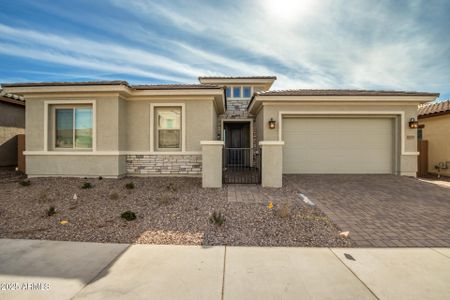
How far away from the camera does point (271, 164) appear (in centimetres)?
701

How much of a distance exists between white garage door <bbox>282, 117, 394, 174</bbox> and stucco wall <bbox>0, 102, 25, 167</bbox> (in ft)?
42.6

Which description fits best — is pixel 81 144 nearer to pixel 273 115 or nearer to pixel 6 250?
pixel 6 250

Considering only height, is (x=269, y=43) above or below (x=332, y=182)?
above

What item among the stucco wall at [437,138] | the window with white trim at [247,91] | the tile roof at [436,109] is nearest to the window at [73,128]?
the window with white trim at [247,91]

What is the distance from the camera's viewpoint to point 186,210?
489cm

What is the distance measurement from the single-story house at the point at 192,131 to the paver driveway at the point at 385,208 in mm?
1433

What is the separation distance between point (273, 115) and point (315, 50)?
351 cm

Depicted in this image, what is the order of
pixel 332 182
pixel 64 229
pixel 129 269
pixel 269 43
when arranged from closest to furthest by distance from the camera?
pixel 129 269 < pixel 64 229 < pixel 332 182 < pixel 269 43

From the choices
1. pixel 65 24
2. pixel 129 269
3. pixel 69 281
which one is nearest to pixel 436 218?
pixel 129 269

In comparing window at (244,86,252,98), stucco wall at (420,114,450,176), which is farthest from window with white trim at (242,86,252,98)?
stucco wall at (420,114,450,176)

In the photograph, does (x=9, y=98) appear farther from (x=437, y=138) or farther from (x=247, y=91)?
(x=437, y=138)

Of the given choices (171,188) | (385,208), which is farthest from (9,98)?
(385,208)

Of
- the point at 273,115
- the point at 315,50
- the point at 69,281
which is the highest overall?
the point at 315,50

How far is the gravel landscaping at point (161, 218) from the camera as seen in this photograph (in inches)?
143
